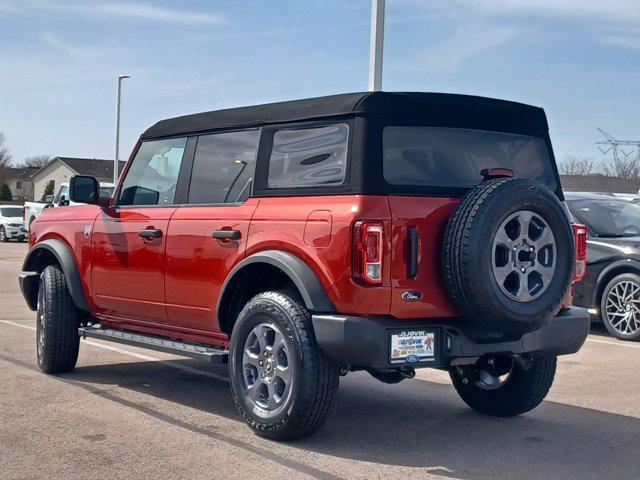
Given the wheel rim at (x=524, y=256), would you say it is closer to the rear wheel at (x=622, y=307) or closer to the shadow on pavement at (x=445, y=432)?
the shadow on pavement at (x=445, y=432)

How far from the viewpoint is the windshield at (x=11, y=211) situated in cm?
3431

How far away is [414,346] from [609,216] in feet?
21.5

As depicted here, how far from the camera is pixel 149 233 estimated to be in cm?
638

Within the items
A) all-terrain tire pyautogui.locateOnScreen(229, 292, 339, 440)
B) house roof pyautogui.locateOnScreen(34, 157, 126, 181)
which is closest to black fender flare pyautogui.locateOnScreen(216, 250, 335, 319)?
all-terrain tire pyautogui.locateOnScreen(229, 292, 339, 440)

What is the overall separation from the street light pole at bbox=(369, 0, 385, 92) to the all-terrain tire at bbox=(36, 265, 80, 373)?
605 cm

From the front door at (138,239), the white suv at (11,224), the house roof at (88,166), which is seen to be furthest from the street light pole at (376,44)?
the house roof at (88,166)

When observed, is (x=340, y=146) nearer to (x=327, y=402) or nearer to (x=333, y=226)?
(x=333, y=226)

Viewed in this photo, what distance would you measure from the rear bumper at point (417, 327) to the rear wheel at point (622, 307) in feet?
15.3

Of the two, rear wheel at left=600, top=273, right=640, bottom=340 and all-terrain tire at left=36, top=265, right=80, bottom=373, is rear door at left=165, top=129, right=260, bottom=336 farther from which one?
rear wheel at left=600, top=273, right=640, bottom=340

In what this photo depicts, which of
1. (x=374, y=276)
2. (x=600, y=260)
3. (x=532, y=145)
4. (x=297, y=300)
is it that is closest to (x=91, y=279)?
(x=297, y=300)

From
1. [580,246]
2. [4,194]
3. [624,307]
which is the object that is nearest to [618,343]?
[624,307]

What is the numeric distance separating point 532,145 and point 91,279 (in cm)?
343

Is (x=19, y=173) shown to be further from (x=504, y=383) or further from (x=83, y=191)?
(x=504, y=383)

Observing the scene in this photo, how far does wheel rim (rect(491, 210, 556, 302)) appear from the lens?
4.96 m
